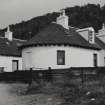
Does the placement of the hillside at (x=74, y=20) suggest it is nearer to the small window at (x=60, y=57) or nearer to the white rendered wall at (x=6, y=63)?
the white rendered wall at (x=6, y=63)

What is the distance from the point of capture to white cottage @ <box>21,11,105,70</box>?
35.6 meters

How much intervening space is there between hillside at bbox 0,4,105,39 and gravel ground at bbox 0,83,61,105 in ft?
224

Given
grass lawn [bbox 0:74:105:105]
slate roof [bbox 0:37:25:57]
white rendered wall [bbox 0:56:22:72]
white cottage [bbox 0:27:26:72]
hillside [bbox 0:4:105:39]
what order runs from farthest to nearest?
hillside [bbox 0:4:105:39] → slate roof [bbox 0:37:25:57] → white cottage [bbox 0:27:26:72] → white rendered wall [bbox 0:56:22:72] → grass lawn [bbox 0:74:105:105]

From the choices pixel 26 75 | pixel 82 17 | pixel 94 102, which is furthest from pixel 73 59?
pixel 82 17

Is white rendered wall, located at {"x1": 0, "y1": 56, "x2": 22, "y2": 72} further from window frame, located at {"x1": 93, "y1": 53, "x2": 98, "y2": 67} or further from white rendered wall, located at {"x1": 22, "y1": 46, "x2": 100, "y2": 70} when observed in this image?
window frame, located at {"x1": 93, "y1": 53, "x2": 98, "y2": 67}

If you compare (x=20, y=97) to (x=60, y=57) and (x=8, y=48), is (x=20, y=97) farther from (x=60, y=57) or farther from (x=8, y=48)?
(x=8, y=48)

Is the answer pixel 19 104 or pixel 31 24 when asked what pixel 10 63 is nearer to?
pixel 19 104

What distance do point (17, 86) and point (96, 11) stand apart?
8932 cm

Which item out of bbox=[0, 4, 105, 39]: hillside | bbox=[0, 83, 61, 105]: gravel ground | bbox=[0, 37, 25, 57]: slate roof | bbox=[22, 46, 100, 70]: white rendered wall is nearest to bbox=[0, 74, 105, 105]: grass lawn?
bbox=[0, 83, 61, 105]: gravel ground

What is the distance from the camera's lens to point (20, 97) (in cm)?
2322

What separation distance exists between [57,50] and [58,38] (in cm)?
163

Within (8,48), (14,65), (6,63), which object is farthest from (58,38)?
(14,65)

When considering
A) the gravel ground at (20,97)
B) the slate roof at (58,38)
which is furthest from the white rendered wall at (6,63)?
the gravel ground at (20,97)

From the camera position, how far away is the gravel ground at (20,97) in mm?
20594
